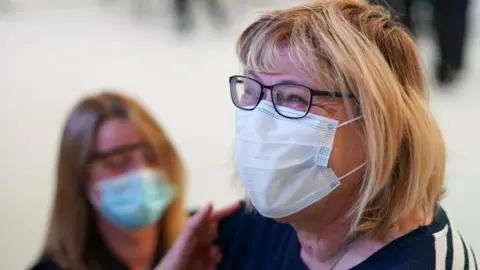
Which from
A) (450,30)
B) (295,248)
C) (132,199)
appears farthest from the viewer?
(450,30)

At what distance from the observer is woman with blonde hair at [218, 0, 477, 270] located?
880mm

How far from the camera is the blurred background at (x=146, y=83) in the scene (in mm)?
2436

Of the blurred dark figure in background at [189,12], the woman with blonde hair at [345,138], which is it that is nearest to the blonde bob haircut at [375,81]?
the woman with blonde hair at [345,138]

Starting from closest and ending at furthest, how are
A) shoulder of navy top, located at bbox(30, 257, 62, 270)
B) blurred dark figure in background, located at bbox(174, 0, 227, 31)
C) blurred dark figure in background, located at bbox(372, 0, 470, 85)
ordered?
shoulder of navy top, located at bbox(30, 257, 62, 270), blurred dark figure in background, located at bbox(372, 0, 470, 85), blurred dark figure in background, located at bbox(174, 0, 227, 31)

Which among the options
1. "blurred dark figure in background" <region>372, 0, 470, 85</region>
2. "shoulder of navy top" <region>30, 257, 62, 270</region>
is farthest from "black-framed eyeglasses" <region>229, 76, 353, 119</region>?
"blurred dark figure in background" <region>372, 0, 470, 85</region>

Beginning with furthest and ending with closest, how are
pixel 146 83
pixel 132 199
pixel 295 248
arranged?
pixel 146 83 < pixel 132 199 < pixel 295 248

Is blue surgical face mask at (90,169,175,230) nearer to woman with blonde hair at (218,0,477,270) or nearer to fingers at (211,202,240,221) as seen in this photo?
fingers at (211,202,240,221)

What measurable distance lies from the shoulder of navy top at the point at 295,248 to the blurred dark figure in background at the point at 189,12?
8.82 feet

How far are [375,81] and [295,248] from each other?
13.3 inches

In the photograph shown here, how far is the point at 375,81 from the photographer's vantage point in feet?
2.84

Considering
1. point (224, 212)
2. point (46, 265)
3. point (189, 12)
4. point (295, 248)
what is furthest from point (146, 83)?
point (295, 248)

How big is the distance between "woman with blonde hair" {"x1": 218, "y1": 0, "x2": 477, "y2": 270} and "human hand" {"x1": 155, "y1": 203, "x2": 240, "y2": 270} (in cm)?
17

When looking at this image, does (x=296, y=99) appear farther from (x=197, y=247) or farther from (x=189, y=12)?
(x=189, y=12)

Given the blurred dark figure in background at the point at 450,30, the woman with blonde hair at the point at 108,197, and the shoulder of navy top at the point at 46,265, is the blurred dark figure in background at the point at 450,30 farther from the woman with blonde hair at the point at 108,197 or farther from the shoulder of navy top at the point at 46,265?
the shoulder of navy top at the point at 46,265
